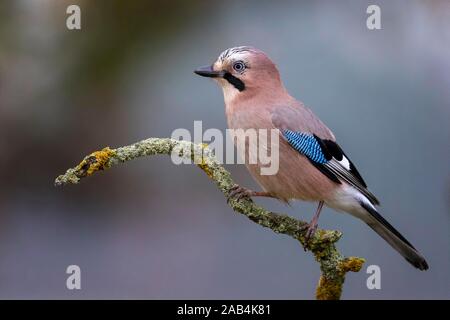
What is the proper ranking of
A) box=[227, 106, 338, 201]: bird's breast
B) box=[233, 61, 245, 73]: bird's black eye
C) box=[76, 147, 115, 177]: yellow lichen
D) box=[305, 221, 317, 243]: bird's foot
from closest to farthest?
Answer: box=[76, 147, 115, 177]: yellow lichen
box=[305, 221, 317, 243]: bird's foot
box=[227, 106, 338, 201]: bird's breast
box=[233, 61, 245, 73]: bird's black eye

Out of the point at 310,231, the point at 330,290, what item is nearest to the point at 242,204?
the point at 310,231

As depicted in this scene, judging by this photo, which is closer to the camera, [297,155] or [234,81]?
[297,155]

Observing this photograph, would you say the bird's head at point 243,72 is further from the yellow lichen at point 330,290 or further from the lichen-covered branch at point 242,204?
the yellow lichen at point 330,290

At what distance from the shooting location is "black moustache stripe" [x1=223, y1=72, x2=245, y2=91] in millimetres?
3574

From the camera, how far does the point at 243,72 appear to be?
3.58 metres

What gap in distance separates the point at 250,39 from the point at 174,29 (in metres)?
0.58

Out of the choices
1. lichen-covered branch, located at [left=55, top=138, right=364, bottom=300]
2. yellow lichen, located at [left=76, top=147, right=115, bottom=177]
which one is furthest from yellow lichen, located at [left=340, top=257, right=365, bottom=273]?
yellow lichen, located at [left=76, top=147, right=115, bottom=177]

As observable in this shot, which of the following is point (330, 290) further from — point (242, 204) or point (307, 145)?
point (307, 145)

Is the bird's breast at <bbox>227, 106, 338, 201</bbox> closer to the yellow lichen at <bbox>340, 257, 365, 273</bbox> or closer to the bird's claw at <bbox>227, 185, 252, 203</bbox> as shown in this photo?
the bird's claw at <bbox>227, 185, 252, 203</bbox>

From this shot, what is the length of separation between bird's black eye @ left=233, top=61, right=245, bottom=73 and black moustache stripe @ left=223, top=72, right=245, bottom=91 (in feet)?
0.13

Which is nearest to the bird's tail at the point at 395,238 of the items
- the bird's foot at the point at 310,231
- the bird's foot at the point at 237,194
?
the bird's foot at the point at 310,231

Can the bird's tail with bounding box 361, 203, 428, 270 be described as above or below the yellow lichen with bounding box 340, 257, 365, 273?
above

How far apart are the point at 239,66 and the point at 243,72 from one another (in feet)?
0.12

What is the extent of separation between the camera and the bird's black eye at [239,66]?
11.6 feet
